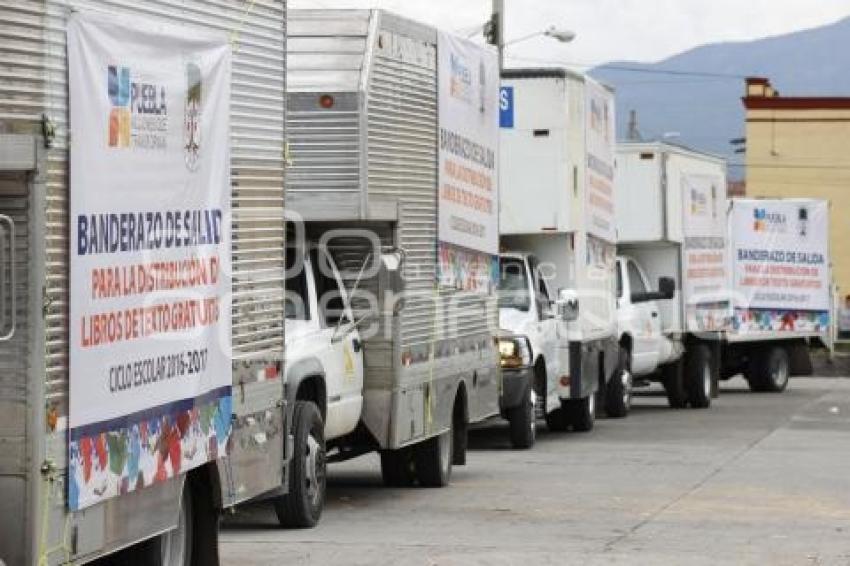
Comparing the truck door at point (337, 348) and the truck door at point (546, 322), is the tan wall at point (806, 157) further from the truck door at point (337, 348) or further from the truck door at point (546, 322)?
the truck door at point (337, 348)

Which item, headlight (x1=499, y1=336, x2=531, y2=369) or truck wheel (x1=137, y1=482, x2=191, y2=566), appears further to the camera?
headlight (x1=499, y1=336, x2=531, y2=369)

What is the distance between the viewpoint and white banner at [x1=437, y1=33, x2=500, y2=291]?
17.2 metres

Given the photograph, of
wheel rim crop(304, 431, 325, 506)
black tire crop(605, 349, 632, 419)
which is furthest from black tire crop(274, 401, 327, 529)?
black tire crop(605, 349, 632, 419)

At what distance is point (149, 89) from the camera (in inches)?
368

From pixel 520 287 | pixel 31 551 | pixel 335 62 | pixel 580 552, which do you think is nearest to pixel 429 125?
pixel 335 62

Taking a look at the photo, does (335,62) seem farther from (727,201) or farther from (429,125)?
(727,201)

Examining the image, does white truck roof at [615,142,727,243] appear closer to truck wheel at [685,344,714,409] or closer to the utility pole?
truck wheel at [685,344,714,409]

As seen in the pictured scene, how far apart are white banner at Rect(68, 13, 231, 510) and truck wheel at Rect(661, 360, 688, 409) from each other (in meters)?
20.3

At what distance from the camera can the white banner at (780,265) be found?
35.2m

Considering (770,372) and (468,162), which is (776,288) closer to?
(770,372)

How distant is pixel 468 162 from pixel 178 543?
795 cm

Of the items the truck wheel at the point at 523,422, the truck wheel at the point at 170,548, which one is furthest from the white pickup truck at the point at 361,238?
the truck wheel at the point at 523,422

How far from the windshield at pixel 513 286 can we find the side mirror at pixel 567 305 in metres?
0.66

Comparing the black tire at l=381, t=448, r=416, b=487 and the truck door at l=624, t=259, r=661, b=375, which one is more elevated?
the truck door at l=624, t=259, r=661, b=375
